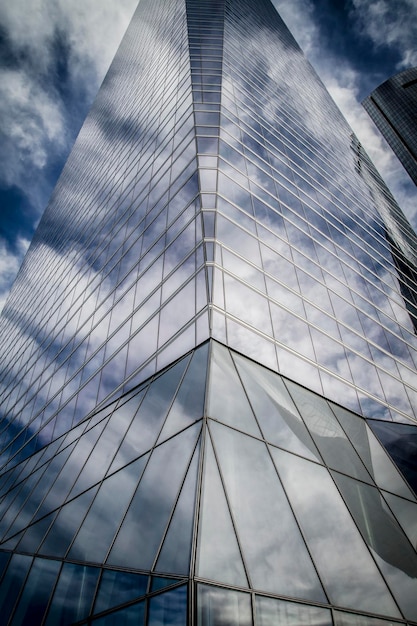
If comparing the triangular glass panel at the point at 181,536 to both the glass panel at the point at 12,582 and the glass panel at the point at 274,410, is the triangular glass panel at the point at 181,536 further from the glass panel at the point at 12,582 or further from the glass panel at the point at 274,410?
the glass panel at the point at 12,582

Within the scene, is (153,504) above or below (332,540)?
above

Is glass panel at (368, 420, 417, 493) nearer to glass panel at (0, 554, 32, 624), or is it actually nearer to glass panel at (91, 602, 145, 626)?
glass panel at (91, 602, 145, 626)

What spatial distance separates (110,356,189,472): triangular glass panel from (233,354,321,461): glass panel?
2033 millimetres

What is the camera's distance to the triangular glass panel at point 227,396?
30.0ft

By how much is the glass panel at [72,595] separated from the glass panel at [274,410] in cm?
511

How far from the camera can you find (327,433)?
11961 millimetres

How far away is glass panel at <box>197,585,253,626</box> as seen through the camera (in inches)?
229

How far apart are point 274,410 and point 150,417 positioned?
3.61m

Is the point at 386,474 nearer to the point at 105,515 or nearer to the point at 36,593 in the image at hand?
the point at 105,515

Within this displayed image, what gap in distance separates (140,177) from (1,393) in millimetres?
24858

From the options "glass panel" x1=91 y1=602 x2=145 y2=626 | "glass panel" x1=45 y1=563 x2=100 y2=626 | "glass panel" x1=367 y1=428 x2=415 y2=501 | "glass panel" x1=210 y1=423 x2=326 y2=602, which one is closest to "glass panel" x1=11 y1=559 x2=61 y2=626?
"glass panel" x1=45 y1=563 x2=100 y2=626

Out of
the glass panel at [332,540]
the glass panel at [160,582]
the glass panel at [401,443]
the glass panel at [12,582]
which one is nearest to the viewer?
the glass panel at [160,582]

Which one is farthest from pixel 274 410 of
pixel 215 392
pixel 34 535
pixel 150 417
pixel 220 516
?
pixel 34 535

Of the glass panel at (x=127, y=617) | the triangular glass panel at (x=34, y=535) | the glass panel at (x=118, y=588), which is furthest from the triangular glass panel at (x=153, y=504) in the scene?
the triangular glass panel at (x=34, y=535)
